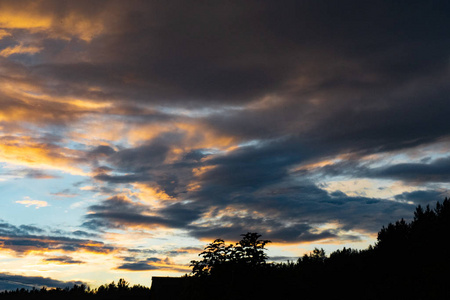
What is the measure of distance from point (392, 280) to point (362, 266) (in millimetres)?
21226

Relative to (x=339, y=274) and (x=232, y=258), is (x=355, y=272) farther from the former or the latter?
(x=232, y=258)

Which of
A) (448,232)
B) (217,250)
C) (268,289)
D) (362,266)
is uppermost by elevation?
(448,232)

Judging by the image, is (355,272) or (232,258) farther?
(355,272)

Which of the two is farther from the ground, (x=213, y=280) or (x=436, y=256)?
(x=436, y=256)

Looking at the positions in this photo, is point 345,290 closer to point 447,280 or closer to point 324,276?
point 324,276

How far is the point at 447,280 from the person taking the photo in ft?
128

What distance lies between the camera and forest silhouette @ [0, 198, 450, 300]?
18.3 metres

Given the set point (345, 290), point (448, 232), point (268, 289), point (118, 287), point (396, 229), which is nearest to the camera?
point (268, 289)

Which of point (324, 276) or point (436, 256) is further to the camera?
point (436, 256)

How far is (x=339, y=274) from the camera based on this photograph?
184 feet

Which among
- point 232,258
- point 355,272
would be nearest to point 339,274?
point 355,272

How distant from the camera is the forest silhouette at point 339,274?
18.3 m

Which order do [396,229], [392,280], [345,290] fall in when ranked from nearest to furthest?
1. [392,280]
2. [345,290]
3. [396,229]

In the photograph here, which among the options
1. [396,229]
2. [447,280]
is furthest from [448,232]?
[447,280]
